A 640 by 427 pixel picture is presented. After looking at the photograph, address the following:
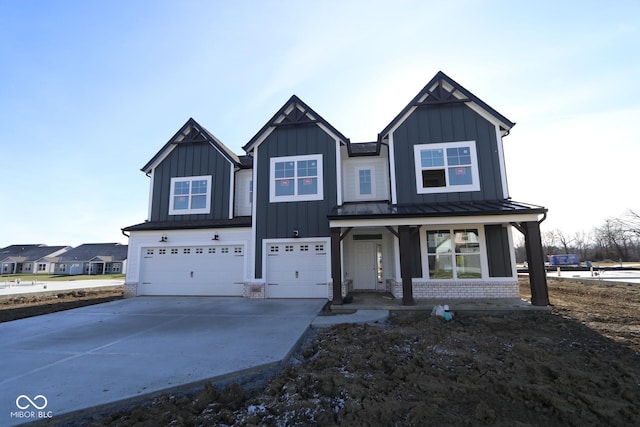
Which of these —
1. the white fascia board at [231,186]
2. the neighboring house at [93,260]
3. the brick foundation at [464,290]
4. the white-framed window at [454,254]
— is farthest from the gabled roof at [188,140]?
the neighboring house at [93,260]

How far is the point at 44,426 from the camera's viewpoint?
10.1ft

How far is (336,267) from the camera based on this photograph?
945 centimetres

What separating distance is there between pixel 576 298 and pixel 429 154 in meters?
7.82

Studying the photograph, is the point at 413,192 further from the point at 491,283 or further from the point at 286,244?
the point at 286,244

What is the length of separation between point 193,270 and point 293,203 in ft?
17.1

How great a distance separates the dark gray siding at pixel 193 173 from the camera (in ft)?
43.1

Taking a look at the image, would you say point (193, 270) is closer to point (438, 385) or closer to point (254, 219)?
point (254, 219)

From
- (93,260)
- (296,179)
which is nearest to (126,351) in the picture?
(296,179)

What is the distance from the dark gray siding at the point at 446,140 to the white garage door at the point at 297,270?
3767 mm

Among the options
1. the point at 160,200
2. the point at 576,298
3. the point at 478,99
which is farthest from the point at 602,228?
the point at 160,200

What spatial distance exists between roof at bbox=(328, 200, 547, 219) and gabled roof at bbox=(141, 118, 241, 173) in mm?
6662

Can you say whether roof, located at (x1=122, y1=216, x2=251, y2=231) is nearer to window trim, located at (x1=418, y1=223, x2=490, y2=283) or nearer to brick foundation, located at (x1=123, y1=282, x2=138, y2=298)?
brick foundation, located at (x1=123, y1=282, x2=138, y2=298)

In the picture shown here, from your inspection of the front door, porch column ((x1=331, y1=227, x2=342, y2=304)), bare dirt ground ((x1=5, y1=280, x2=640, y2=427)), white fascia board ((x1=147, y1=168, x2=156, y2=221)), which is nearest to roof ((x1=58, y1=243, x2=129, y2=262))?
white fascia board ((x1=147, y1=168, x2=156, y2=221))

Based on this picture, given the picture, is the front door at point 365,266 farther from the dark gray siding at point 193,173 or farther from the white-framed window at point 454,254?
the dark gray siding at point 193,173
